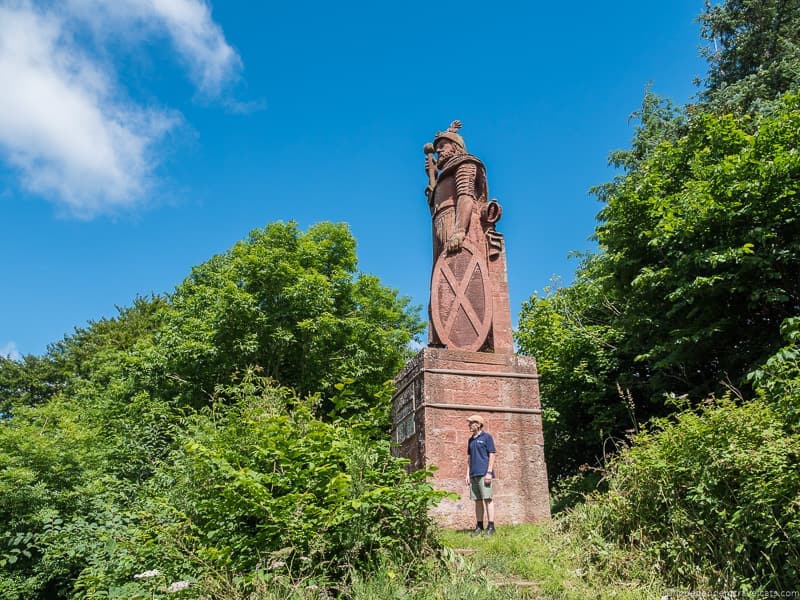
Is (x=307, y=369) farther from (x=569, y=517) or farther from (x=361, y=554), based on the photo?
(x=361, y=554)

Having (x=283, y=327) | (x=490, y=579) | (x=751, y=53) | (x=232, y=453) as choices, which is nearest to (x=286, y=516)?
(x=232, y=453)

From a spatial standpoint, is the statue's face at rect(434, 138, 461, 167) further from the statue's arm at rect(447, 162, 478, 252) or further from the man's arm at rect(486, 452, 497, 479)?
the man's arm at rect(486, 452, 497, 479)

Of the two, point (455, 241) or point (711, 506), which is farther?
point (455, 241)

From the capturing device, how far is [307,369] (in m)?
19.2

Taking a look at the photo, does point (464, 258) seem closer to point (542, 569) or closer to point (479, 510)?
point (479, 510)

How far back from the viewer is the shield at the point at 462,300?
33.3 ft

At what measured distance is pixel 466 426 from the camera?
365 inches

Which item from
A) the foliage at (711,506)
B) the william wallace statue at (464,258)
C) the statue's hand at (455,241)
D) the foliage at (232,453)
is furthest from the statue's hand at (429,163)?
the foliage at (711,506)

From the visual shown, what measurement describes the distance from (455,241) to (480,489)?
14.5 ft

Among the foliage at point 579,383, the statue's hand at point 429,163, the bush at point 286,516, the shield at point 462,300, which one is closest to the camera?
the bush at point 286,516

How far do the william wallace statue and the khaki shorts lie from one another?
264cm

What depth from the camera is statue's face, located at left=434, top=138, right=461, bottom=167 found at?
1177 centimetres

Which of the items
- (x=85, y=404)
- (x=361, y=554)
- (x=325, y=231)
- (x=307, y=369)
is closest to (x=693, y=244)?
(x=361, y=554)

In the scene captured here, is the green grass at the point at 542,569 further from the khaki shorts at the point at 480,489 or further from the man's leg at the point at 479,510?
the man's leg at the point at 479,510
